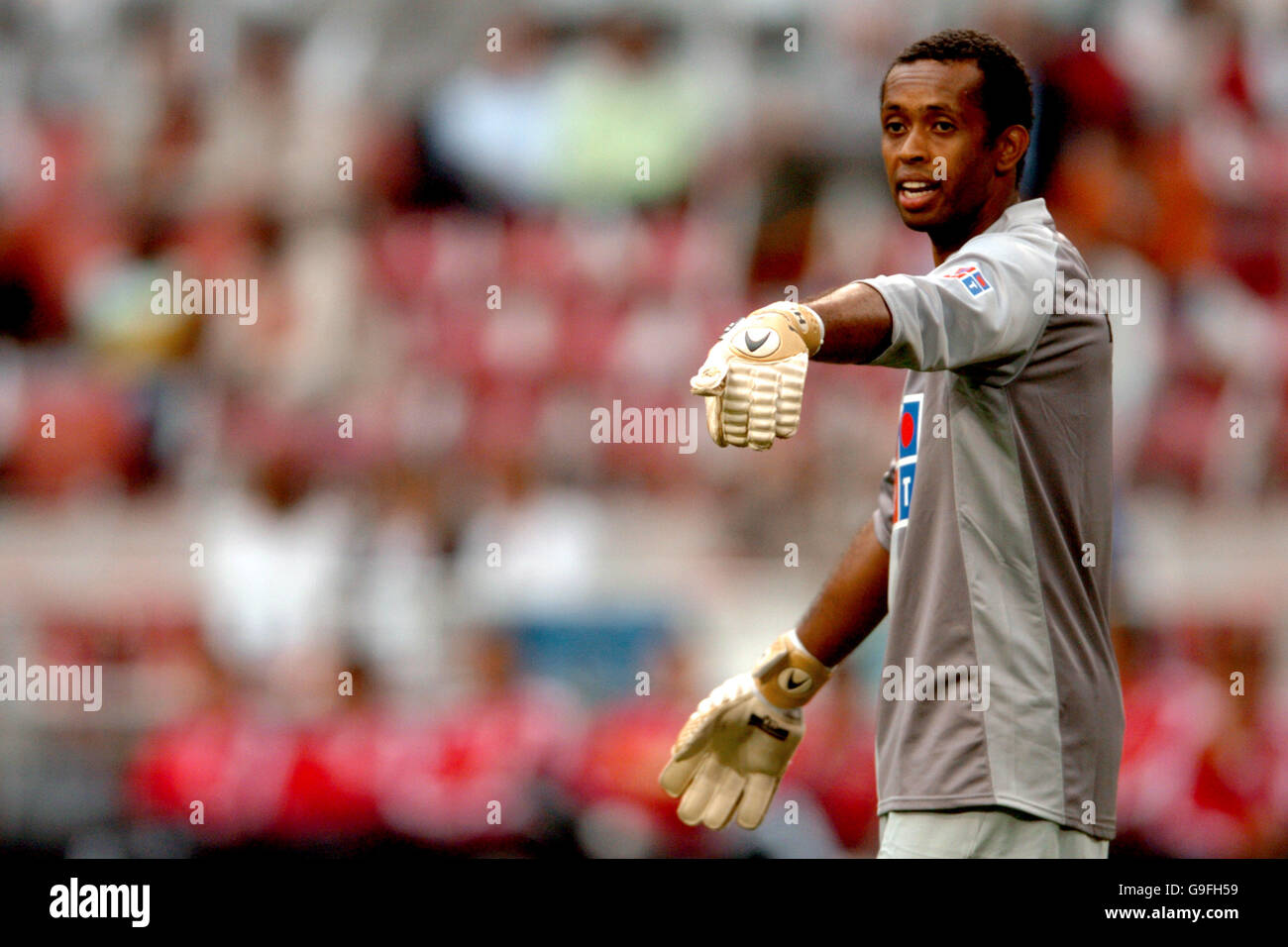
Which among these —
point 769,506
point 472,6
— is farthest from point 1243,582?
point 472,6

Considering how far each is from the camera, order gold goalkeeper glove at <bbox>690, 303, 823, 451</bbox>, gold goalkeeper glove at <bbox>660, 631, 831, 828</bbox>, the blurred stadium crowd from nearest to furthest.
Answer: gold goalkeeper glove at <bbox>690, 303, 823, 451</bbox> → gold goalkeeper glove at <bbox>660, 631, 831, 828</bbox> → the blurred stadium crowd

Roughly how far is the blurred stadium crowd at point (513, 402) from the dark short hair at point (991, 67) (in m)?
3.17

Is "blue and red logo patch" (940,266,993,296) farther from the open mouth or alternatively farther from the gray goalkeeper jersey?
the open mouth

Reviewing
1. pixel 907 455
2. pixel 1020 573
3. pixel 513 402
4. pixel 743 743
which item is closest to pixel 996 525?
pixel 1020 573

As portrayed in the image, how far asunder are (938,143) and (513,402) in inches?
183

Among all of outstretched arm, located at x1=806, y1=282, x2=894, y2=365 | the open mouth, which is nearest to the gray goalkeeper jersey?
the open mouth

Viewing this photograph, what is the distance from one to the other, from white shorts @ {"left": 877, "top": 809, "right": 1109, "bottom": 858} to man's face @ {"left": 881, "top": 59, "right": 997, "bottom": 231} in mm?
902

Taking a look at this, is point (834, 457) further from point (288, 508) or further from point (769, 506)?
point (288, 508)

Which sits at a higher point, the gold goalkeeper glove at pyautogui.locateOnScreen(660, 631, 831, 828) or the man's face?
the man's face

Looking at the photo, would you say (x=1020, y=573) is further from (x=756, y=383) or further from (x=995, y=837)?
(x=756, y=383)

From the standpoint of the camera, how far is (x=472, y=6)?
8.62 m

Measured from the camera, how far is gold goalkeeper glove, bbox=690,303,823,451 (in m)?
2.41

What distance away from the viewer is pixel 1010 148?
293 cm
